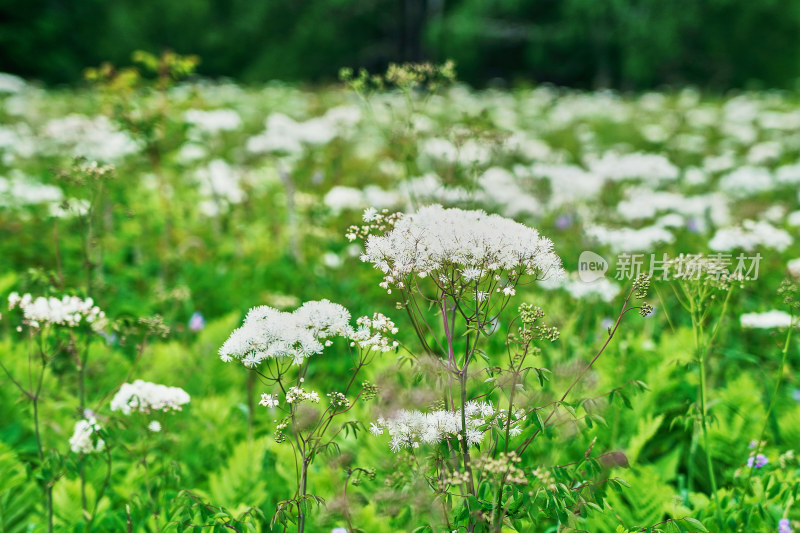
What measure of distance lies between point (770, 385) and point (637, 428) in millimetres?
783

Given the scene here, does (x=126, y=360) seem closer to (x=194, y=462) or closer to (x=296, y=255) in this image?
(x=194, y=462)

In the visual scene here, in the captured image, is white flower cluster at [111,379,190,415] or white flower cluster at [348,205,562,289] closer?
white flower cluster at [348,205,562,289]

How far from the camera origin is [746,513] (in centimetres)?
194

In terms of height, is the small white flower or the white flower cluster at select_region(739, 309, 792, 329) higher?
the small white flower

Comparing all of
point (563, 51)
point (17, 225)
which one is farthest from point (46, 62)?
point (17, 225)

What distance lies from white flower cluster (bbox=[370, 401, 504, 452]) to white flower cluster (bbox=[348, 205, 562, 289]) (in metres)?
0.35

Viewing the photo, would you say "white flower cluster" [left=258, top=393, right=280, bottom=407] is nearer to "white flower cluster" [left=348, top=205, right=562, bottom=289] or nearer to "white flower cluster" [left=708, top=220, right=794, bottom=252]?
"white flower cluster" [left=348, top=205, right=562, bottom=289]

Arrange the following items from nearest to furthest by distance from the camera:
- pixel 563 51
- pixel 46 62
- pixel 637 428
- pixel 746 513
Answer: pixel 746 513, pixel 637 428, pixel 46 62, pixel 563 51

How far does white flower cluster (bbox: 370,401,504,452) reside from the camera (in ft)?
5.09

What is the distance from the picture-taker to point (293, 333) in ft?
5.01

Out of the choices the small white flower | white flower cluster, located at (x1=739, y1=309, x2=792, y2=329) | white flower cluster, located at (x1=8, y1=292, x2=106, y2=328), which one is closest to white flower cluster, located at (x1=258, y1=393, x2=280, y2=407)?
the small white flower

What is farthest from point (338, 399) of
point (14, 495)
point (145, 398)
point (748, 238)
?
point (748, 238)

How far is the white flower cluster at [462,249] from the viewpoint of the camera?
1.51 meters

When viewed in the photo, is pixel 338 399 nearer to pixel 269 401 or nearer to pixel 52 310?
pixel 269 401
